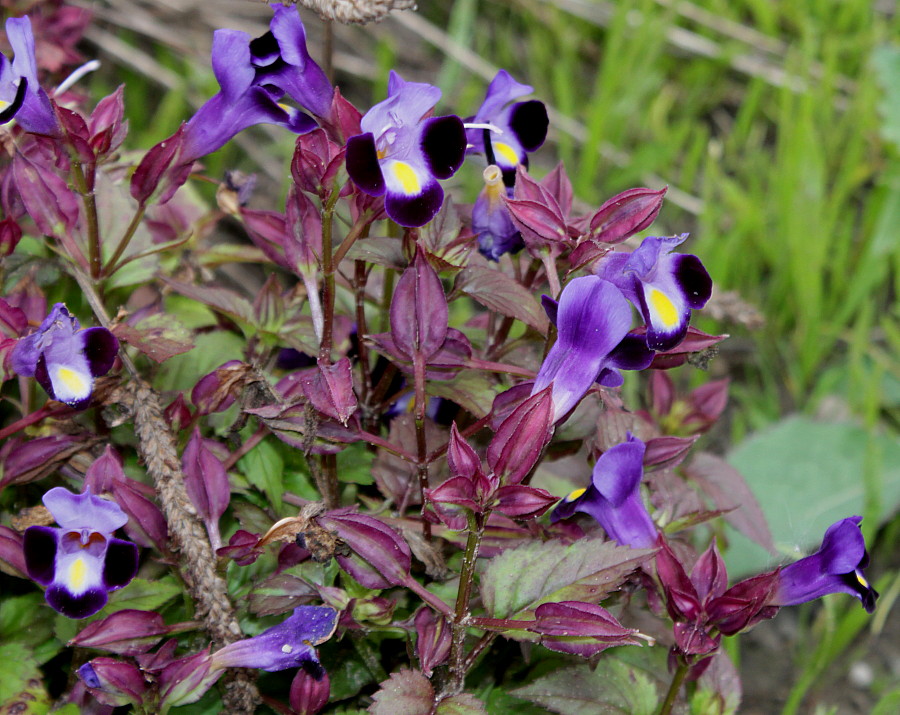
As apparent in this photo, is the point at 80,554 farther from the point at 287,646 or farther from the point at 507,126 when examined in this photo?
the point at 507,126

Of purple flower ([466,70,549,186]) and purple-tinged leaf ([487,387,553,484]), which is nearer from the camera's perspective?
purple-tinged leaf ([487,387,553,484])

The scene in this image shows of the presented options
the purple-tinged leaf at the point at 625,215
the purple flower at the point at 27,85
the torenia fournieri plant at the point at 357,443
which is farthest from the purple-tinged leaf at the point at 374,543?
the purple flower at the point at 27,85

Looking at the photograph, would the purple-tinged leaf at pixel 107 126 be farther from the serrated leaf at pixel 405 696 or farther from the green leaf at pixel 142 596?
the serrated leaf at pixel 405 696

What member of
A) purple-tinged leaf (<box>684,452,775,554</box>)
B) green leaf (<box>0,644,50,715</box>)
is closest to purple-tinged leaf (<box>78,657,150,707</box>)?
green leaf (<box>0,644,50,715</box>)

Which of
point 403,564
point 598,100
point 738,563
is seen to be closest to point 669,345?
point 403,564

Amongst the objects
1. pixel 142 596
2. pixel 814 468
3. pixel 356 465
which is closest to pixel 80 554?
pixel 142 596

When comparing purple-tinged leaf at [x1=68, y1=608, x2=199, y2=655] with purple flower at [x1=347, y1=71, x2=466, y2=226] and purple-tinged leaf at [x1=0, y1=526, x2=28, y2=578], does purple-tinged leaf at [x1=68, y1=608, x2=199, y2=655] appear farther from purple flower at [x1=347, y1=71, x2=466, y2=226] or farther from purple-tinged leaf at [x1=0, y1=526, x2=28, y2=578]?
purple flower at [x1=347, y1=71, x2=466, y2=226]

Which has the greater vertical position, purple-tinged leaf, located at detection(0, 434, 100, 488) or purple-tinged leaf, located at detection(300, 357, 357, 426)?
purple-tinged leaf, located at detection(300, 357, 357, 426)

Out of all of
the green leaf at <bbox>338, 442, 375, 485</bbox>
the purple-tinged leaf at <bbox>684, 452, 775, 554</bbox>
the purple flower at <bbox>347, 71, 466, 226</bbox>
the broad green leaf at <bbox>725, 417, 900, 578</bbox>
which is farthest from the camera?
the broad green leaf at <bbox>725, 417, 900, 578</bbox>
